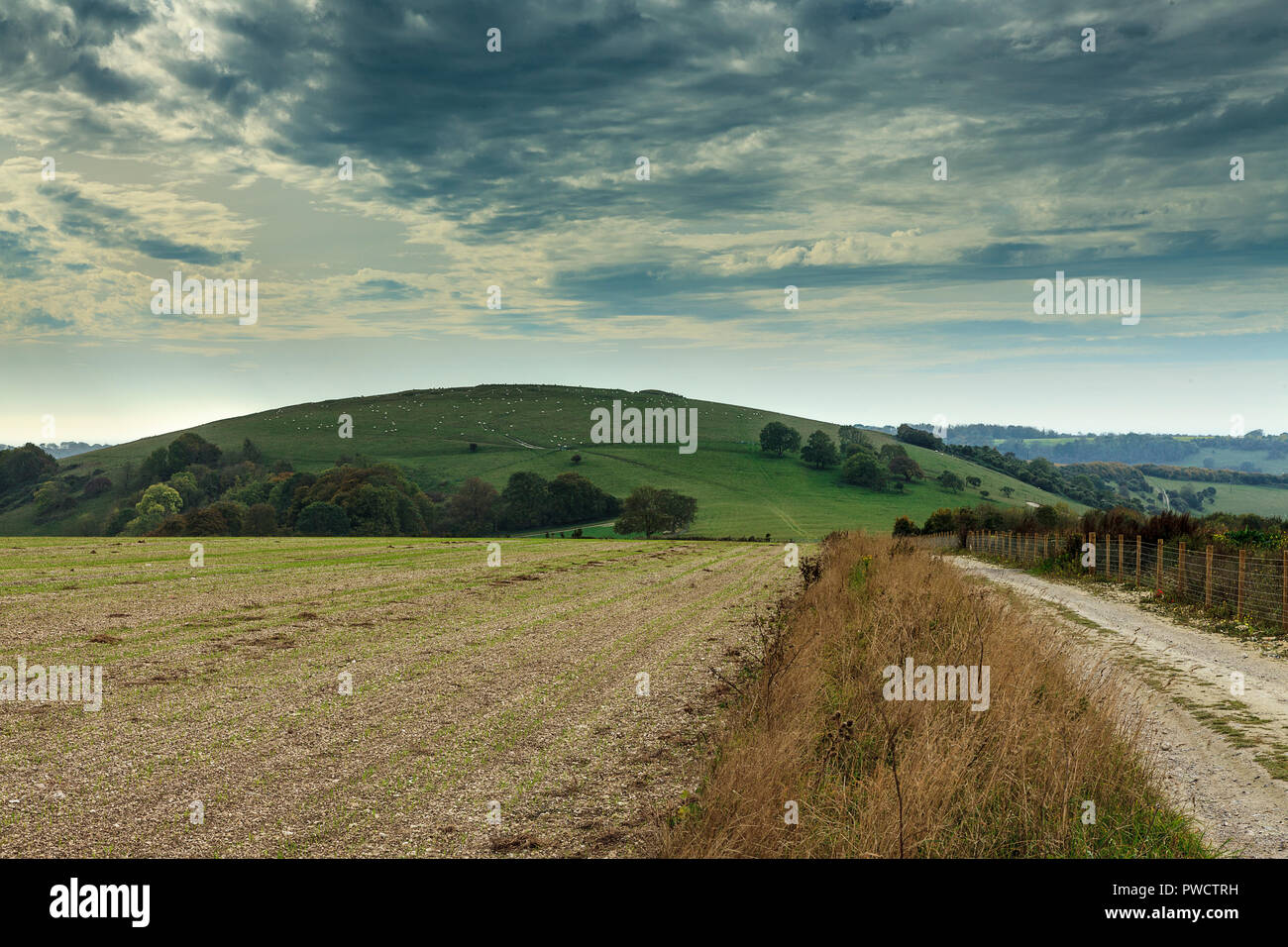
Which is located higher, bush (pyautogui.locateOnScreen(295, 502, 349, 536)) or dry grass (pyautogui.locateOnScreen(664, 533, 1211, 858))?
dry grass (pyautogui.locateOnScreen(664, 533, 1211, 858))

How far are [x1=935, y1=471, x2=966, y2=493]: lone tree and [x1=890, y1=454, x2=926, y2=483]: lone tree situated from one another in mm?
4210

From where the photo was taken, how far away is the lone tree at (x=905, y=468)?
519 feet

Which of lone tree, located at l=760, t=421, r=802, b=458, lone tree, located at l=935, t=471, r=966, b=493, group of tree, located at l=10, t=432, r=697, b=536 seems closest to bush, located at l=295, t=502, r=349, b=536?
group of tree, located at l=10, t=432, r=697, b=536

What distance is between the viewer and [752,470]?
527ft

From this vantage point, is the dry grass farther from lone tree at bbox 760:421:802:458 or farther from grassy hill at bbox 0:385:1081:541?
lone tree at bbox 760:421:802:458

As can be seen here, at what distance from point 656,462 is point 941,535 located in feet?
240

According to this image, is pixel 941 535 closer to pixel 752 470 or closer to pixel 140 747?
pixel 752 470

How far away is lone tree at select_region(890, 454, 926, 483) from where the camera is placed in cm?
15812

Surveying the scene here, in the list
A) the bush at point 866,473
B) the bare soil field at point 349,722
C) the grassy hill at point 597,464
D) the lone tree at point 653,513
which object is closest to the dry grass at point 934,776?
the bare soil field at point 349,722

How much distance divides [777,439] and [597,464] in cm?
3937

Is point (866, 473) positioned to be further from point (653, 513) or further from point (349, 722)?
point (349, 722)

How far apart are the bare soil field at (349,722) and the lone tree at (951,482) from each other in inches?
5513

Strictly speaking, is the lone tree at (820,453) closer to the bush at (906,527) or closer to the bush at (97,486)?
the bush at (906,527)

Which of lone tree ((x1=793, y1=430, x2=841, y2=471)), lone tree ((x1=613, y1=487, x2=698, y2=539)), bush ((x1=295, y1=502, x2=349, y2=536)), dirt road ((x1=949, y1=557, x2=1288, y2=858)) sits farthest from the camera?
lone tree ((x1=793, y1=430, x2=841, y2=471))
